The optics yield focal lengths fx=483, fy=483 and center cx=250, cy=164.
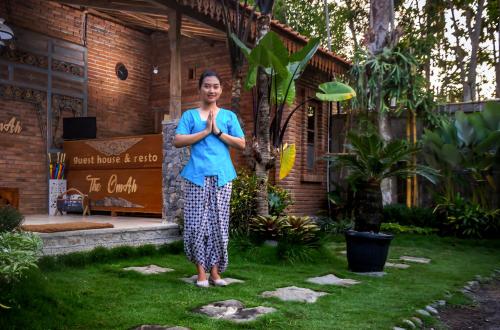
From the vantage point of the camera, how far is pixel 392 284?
4512 mm

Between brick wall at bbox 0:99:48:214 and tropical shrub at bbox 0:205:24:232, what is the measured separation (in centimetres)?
437

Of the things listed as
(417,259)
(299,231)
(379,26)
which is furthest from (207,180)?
(379,26)

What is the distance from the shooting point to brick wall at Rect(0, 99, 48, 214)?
741cm

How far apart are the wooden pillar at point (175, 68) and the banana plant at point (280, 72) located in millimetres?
1193

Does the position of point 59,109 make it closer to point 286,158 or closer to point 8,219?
point 286,158

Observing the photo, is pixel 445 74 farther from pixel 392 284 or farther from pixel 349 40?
pixel 392 284

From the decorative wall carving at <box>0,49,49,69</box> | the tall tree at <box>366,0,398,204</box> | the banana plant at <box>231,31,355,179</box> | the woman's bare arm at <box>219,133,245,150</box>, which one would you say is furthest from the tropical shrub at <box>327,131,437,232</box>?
the decorative wall carving at <box>0,49,49,69</box>

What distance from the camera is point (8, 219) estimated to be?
3.38 metres

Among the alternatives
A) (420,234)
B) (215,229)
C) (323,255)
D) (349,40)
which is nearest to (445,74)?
(349,40)

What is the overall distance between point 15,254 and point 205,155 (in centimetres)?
170

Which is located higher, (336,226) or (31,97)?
(31,97)

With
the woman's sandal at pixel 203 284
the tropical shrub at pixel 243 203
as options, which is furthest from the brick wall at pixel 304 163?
the woman's sandal at pixel 203 284

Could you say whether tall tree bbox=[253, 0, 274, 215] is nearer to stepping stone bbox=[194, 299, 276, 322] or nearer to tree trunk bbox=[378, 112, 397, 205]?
stepping stone bbox=[194, 299, 276, 322]

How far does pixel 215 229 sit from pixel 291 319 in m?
1.10
